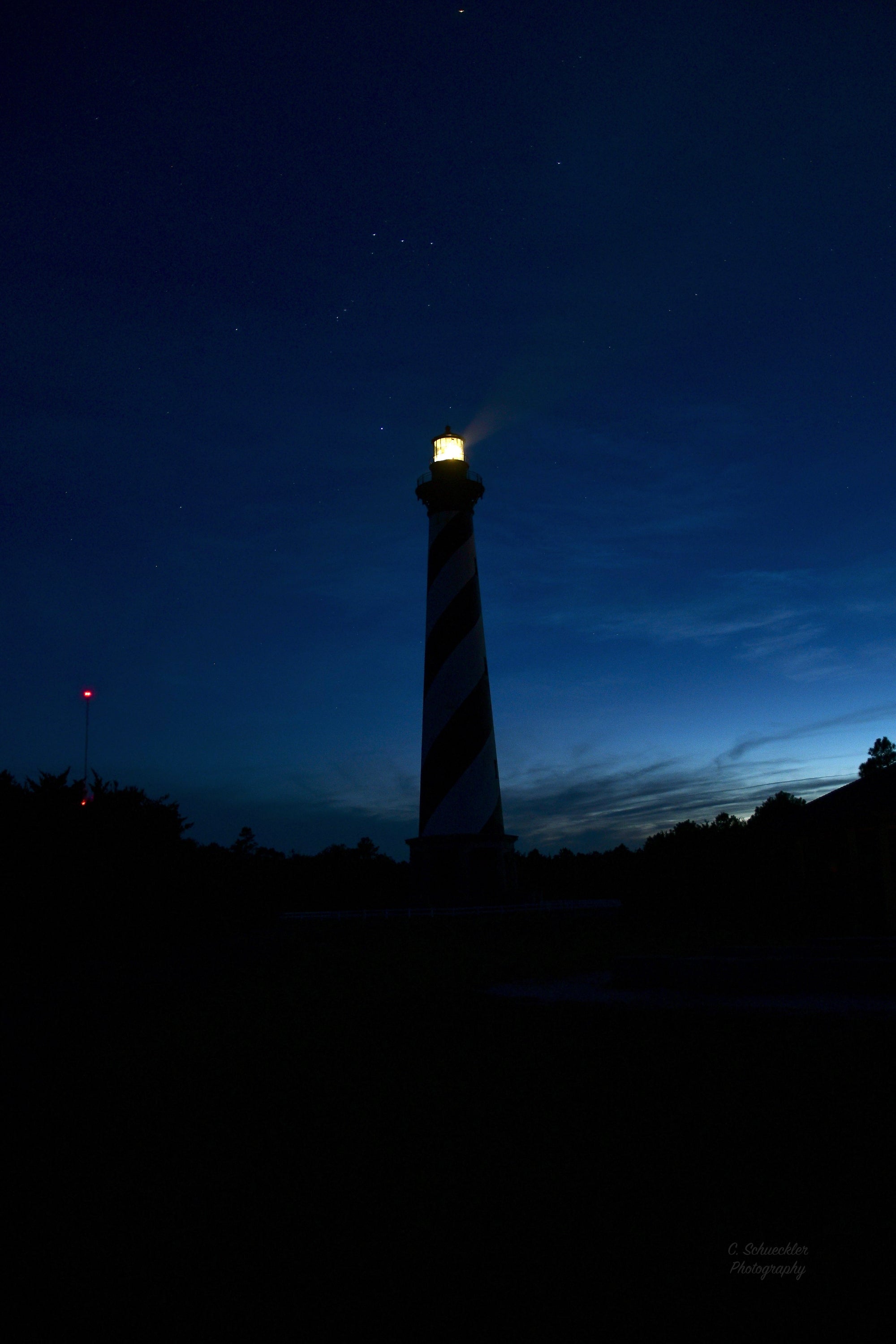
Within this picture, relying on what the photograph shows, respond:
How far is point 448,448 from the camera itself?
1276 inches

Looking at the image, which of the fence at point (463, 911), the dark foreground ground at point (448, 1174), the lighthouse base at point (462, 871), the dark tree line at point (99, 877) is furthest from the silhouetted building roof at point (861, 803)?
the dark tree line at point (99, 877)

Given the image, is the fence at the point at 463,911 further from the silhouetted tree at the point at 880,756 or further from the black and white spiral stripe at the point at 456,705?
the silhouetted tree at the point at 880,756

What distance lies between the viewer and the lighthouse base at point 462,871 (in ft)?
93.7

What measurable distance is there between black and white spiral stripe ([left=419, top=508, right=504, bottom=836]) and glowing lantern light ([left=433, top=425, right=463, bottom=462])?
2.48 meters

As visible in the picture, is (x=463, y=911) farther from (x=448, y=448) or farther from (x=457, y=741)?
(x=448, y=448)

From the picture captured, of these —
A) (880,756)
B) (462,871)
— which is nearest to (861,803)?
(462,871)

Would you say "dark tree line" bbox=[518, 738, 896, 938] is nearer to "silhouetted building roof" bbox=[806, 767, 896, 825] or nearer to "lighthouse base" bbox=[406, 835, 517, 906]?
"silhouetted building roof" bbox=[806, 767, 896, 825]

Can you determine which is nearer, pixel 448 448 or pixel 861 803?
pixel 861 803

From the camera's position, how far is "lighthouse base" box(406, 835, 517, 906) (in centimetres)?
2855

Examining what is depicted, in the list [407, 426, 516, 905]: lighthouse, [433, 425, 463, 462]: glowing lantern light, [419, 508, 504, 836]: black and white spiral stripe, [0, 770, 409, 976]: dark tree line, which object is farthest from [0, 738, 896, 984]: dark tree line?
[433, 425, 463, 462]: glowing lantern light

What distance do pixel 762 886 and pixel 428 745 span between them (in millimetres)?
11577

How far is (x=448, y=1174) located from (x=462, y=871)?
24.4 metres

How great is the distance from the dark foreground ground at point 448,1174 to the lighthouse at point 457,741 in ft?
65.1

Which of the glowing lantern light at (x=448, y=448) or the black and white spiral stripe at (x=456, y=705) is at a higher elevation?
the glowing lantern light at (x=448, y=448)
